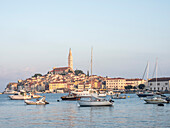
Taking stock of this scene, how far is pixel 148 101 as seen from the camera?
61.2m

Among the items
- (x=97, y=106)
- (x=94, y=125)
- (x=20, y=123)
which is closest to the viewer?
(x=94, y=125)

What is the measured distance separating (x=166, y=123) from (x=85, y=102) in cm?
2207

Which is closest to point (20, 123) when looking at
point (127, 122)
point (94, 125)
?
point (94, 125)

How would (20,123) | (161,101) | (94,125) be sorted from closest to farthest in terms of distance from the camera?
(94,125) → (20,123) → (161,101)

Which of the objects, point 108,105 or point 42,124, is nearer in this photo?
point 42,124

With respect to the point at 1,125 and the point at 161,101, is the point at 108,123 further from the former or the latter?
the point at 161,101

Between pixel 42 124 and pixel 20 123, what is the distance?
239cm

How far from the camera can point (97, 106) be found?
50875 millimetres

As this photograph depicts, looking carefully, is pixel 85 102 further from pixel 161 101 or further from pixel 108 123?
pixel 108 123

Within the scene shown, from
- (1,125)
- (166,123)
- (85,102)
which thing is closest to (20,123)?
(1,125)

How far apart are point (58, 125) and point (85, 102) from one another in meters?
21.6

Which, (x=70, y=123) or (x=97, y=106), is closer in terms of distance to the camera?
(x=70, y=123)

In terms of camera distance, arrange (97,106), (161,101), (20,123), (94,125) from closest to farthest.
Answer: (94,125) → (20,123) → (97,106) → (161,101)

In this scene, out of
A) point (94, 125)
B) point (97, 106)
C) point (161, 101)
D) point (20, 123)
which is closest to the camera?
point (94, 125)
